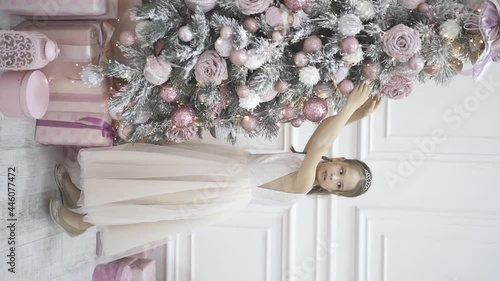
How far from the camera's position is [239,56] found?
1.55m

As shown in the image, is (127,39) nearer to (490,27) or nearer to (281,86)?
(281,86)

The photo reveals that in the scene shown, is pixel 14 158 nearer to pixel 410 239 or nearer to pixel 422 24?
pixel 422 24

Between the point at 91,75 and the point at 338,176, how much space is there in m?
0.92

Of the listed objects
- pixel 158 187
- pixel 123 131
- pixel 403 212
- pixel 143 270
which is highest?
pixel 123 131

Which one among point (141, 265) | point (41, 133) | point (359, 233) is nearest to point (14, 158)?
point (41, 133)

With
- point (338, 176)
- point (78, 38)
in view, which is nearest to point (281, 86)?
point (338, 176)

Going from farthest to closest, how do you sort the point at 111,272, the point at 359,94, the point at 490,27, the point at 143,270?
the point at 143,270, the point at 111,272, the point at 359,94, the point at 490,27

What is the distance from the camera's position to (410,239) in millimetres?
2789

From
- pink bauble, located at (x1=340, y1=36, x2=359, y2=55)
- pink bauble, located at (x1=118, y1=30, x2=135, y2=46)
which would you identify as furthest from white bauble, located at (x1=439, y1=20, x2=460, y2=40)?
pink bauble, located at (x1=118, y1=30, x2=135, y2=46)

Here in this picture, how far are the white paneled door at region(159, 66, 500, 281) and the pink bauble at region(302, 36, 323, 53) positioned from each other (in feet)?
4.27

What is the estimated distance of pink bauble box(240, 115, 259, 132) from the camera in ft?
5.76

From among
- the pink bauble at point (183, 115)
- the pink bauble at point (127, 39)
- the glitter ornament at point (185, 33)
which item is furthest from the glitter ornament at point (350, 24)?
the pink bauble at point (127, 39)

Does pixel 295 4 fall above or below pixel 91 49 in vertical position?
above

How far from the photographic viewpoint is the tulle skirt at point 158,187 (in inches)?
73.7
